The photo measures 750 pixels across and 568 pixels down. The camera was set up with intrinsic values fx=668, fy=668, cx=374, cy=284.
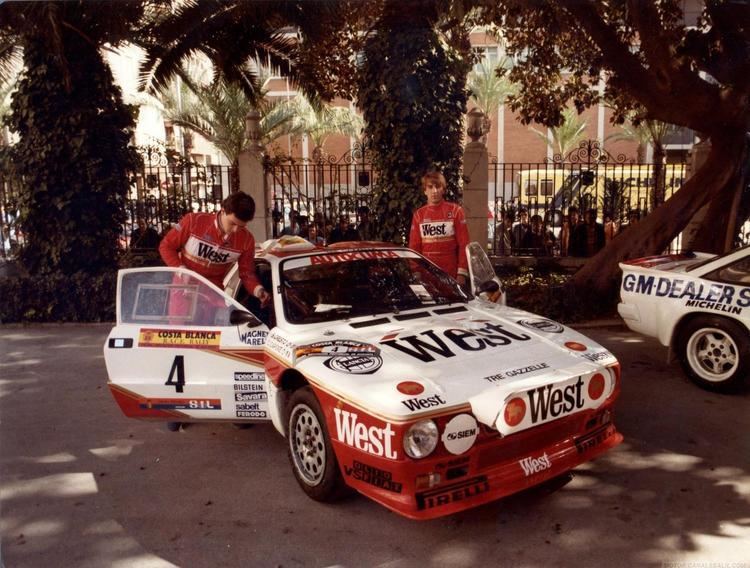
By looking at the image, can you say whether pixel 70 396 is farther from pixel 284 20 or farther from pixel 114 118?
pixel 284 20

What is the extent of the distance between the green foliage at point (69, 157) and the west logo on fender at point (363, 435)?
8.01 meters

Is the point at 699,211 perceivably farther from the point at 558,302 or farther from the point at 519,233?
the point at 558,302

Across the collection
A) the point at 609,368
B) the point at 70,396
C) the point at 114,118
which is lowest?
the point at 70,396

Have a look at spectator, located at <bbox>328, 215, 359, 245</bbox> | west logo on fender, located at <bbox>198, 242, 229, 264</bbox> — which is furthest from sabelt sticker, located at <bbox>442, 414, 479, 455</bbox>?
spectator, located at <bbox>328, 215, 359, 245</bbox>

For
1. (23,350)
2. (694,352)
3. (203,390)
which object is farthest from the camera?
(23,350)

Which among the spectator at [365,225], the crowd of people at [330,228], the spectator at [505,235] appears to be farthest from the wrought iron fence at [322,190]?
the spectator at [505,235]

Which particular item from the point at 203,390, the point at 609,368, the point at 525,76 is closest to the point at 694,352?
the point at 609,368

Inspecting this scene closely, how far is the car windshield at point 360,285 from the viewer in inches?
186

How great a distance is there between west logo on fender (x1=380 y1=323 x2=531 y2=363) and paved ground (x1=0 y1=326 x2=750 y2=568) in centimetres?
98

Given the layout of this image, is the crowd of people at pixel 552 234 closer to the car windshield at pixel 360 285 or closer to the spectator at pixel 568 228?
the spectator at pixel 568 228

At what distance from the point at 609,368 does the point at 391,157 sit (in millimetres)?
6961

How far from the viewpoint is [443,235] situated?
646 centimetres

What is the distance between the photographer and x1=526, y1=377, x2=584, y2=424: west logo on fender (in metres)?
3.66

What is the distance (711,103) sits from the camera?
955 centimetres
